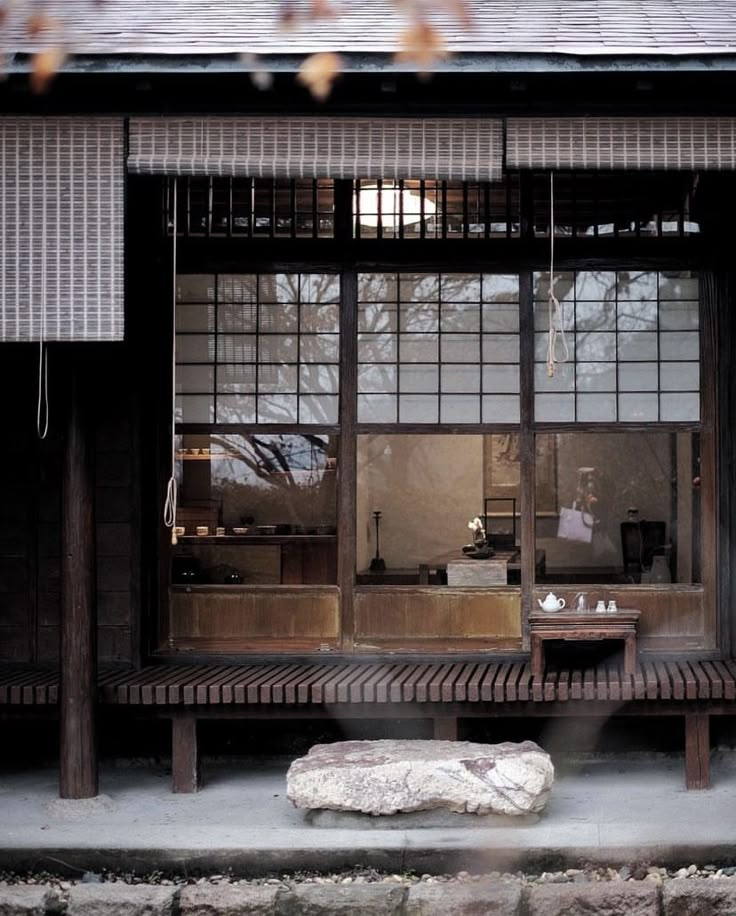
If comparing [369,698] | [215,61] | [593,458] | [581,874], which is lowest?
[581,874]

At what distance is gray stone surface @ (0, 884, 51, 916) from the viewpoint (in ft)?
21.5

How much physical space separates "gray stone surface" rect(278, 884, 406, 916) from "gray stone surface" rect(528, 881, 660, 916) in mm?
736

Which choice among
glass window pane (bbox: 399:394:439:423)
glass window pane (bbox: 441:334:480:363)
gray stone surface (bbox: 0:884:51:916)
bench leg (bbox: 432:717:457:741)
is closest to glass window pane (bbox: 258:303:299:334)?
glass window pane (bbox: 399:394:439:423)

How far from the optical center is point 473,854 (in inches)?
274

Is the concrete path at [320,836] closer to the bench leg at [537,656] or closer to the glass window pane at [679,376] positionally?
the bench leg at [537,656]

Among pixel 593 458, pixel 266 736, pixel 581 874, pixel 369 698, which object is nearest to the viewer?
pixel 581 874

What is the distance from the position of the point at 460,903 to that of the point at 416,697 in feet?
5.65

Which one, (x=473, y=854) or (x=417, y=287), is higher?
Answer: (x=417, y=287)

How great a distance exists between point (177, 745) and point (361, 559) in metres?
2.04

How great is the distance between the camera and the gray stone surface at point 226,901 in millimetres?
6492

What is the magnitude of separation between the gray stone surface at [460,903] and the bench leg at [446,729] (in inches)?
66.7

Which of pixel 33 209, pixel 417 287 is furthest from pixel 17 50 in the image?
pixel 417 287

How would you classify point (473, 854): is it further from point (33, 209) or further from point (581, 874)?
point (33, 209)

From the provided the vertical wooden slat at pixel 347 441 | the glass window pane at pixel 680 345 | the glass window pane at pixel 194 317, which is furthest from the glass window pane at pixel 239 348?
the glass window pane at pixel 680 345
